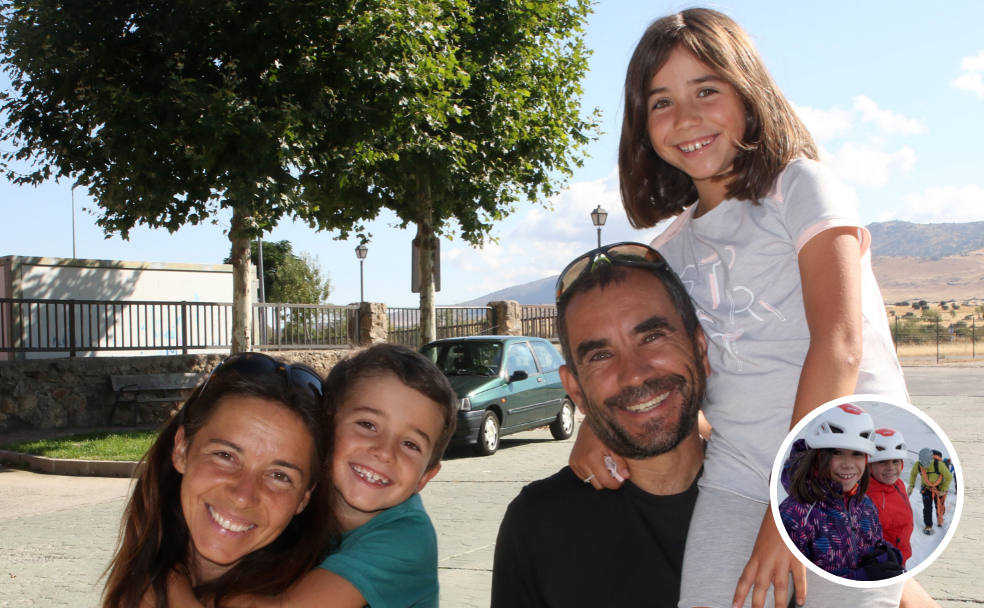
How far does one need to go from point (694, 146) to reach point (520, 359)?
11.5m

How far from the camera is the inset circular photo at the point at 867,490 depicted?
1386mm

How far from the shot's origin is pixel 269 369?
7.96 ft

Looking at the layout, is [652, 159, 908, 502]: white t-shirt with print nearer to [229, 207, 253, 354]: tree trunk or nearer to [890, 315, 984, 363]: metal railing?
[229, 207, 253, 354]: tree trunk

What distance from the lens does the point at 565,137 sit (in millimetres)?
19250

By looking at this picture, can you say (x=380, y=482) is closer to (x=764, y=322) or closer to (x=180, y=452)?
(x=180, y=452)

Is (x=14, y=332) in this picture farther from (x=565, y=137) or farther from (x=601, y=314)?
(x=601, y=314)

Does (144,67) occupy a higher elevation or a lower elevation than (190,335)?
higher

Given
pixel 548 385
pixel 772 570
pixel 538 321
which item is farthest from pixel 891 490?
pixel 538 321

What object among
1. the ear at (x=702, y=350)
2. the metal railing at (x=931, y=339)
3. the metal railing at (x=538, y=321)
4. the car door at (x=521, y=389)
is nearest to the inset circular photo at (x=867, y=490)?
the ear at (x=702, y=350)

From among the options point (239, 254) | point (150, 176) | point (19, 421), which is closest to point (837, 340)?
point (150, 176)

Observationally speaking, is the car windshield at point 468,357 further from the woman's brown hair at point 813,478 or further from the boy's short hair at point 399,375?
the woman's brown hair at point 813,478

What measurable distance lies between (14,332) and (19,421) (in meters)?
1.72

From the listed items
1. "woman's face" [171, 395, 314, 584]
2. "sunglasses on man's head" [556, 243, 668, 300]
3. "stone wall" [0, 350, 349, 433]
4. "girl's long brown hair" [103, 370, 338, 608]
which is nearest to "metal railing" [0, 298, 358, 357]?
"stone wall" [0, 350, 349, 433]

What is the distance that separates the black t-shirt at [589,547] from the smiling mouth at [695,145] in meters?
0.90
